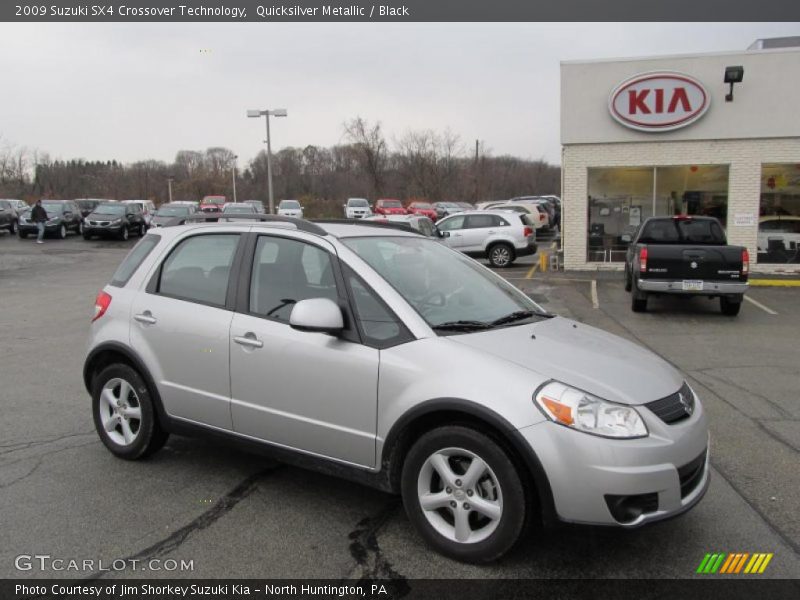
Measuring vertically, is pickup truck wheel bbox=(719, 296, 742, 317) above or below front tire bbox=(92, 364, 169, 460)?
below

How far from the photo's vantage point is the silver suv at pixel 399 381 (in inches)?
123

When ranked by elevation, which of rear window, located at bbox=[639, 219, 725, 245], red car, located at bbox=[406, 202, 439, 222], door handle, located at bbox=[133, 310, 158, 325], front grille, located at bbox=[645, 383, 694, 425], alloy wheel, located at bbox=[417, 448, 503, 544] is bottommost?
alloy wheel, located at bbox=[417, 448, 503, 544]

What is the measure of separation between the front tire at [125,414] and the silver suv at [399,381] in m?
0.02

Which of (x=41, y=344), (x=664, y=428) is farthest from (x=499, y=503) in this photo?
(x=41, y=344)

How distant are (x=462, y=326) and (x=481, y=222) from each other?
17206 millimetres

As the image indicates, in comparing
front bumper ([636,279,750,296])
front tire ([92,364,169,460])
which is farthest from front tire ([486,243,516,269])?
front tire ([92,364,169,460])

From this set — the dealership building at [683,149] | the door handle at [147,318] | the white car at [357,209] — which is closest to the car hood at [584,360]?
the door handle at [147,318]

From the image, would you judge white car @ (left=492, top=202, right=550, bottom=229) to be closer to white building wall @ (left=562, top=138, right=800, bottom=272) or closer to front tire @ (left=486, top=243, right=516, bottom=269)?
front tire @ (left=486, top=243, right=516, bottom=269)

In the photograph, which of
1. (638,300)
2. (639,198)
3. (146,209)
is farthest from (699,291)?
(146,209)

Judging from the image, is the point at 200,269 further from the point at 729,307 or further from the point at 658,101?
the point at 658,101

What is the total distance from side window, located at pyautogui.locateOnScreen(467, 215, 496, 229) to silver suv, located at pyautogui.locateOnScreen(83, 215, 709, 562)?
15.9 m

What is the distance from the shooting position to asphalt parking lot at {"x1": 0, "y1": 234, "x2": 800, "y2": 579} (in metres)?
3.37

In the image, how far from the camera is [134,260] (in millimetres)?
5027

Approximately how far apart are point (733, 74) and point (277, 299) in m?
15.6
